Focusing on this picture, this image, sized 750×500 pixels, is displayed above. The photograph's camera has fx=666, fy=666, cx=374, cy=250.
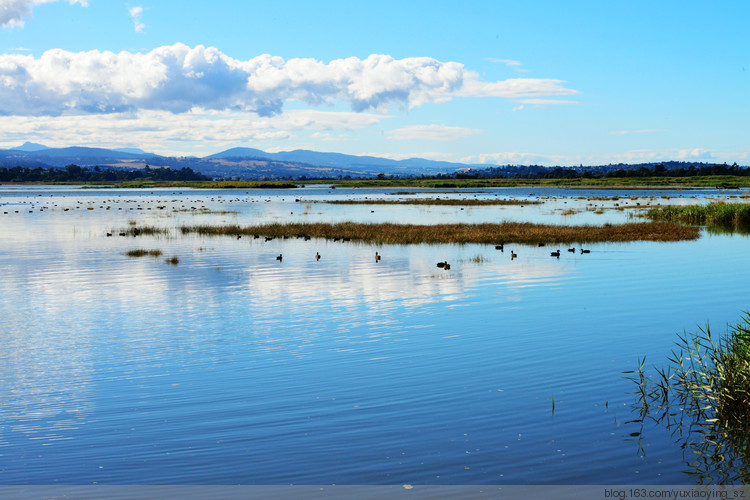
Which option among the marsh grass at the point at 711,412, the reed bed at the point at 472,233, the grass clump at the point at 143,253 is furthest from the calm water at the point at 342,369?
the reed bed at the point at 472,233

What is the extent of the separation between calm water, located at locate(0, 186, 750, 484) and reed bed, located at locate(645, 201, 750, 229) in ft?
117

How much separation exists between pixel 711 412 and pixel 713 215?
6587 centimetres

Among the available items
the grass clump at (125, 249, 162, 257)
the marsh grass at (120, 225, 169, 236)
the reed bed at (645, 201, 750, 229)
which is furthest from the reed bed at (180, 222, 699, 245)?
the grass clump at (125, 249, 162, 257)

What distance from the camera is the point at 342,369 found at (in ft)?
59.8

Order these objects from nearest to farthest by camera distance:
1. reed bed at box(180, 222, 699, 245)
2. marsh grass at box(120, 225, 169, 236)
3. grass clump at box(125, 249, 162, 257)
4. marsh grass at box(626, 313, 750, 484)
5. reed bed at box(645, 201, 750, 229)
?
marsh grass at box(626, 313, 750, 484) < grass clump at box(125, 249, 162, 257) < reed bed at box(180, 222, 699, 245) < marsh grass at box(120, 225, 169, 236) < reed bed at box(645, 201, 750, 229)

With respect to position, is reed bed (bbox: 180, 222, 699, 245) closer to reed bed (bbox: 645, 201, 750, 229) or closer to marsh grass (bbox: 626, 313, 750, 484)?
reed bed (bbox: 645, 201, 750, 229)

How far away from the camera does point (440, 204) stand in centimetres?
11438

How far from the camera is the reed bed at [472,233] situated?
53.2 metres

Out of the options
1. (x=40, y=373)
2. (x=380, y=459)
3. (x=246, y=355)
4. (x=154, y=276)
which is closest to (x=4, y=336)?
(x=40, y=373)

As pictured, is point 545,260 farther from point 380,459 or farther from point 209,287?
point 380,459

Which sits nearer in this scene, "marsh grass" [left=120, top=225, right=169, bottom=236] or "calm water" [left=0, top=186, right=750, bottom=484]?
"calm water" [left=0, top=186, right=750, bottom=484]

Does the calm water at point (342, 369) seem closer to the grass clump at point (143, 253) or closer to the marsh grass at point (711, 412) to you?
the marsh grass at point (711, 412)

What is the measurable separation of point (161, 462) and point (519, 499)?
20.4 ft

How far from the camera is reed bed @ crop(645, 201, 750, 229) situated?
7119 cm
